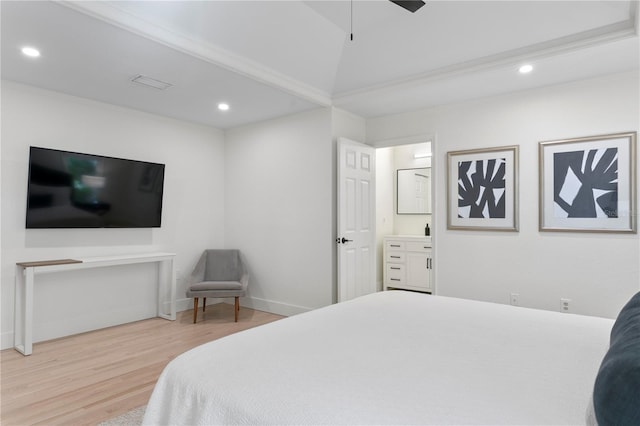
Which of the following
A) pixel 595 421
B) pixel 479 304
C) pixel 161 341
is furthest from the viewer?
pixel 161 341

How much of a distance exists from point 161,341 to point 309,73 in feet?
9.86

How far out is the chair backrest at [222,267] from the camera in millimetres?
4949

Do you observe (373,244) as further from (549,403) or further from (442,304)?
(549,403)

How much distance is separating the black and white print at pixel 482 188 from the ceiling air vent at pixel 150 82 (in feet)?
10.2

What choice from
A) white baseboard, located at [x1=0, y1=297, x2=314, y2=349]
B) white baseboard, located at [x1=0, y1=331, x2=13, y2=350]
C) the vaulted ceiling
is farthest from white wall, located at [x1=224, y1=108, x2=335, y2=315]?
white baseboard, located at [x1=0, y1=331, x2=13, y2=350]

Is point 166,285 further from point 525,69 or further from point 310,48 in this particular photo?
point 525,69

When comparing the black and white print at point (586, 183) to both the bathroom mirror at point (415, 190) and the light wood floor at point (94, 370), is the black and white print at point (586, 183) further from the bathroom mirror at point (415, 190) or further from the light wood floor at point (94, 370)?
the light wood floor at point (94, 370)

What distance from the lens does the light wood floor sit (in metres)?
2.36

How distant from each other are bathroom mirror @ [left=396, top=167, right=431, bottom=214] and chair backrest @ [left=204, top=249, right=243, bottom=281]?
2.88m

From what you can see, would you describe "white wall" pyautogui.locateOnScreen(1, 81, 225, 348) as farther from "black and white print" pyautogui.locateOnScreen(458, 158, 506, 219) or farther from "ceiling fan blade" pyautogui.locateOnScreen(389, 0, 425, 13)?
"ceiling fan blade" pyautogui.locateOnScreen(389, 0, 425, 13)

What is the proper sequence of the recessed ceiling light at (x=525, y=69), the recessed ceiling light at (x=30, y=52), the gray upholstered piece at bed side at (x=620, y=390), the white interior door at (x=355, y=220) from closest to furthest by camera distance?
the gray upholstered piece at bed side at (x=620, y=390) < the recessed ceiling light at (x=30, y=52) < the recessed ceiling light at (x=525, y=69) < the white interior door at (x=355, y=220)

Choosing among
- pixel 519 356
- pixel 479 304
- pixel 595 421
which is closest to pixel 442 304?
pixel 479 304

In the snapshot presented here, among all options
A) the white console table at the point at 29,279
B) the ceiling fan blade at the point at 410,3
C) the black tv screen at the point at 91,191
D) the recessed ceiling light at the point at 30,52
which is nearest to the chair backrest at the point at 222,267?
the black tv screen at the point at 91,191

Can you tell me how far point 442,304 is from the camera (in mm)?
2375
